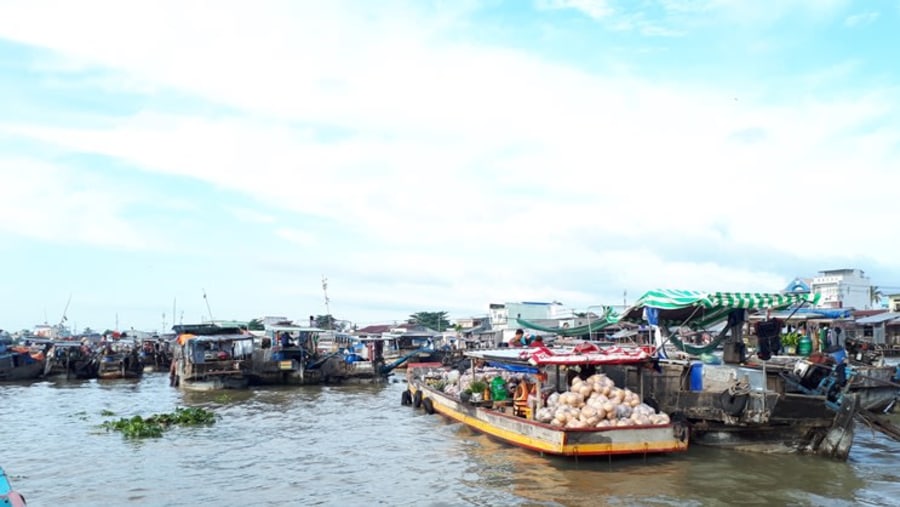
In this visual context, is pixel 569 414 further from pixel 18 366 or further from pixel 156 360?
pixel 156 360

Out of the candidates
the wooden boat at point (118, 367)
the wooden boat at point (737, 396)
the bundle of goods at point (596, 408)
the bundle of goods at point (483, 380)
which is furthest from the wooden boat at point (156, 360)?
the bundle of goods at point (596, 408)

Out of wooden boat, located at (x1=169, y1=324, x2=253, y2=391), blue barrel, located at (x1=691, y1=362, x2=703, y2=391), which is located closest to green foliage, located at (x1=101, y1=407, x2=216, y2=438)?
wooden boat, located at (x1=169, y1=324, x2=253, y2=391)

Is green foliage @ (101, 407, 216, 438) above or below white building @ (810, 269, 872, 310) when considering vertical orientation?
below

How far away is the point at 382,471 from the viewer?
46.5 ft

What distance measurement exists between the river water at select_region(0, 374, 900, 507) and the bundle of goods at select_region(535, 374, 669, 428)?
76 cm

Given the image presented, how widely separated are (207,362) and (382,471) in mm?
20432

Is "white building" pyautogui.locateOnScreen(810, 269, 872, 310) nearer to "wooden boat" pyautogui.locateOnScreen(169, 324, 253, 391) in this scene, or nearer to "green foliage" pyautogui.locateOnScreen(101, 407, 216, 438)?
"wooden boat" pyautogui.locateOnScreen(169, 324, 253, 391)

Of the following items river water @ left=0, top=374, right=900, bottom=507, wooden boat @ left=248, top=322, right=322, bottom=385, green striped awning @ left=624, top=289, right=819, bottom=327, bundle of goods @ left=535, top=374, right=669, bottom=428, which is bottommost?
river water @ left=0, top=374, right=900, bottom=507

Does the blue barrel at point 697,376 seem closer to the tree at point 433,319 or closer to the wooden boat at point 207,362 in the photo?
the wooden boat at point 207,362

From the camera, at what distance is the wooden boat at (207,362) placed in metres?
30.8

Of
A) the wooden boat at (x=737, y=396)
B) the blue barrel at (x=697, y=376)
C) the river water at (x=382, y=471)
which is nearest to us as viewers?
the river water at (x=382, y=471)

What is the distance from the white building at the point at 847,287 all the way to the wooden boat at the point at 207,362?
3645 centimetres

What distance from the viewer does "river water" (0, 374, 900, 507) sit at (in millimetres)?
11781

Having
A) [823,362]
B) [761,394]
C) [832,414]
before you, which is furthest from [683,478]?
[823,362]
